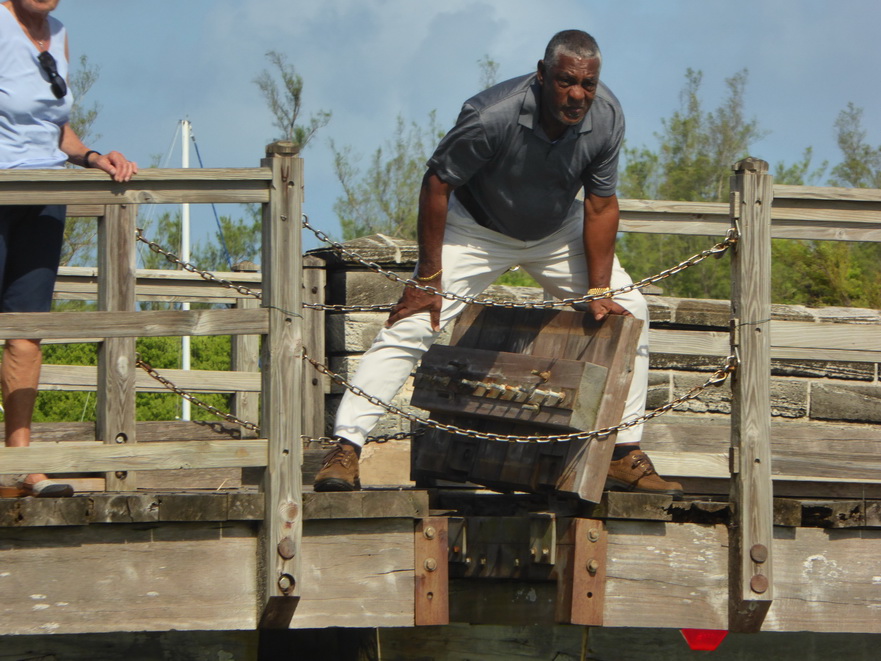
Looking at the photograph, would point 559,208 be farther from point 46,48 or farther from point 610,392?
point 46,48

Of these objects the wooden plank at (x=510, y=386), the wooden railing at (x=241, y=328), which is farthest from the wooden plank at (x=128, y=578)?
the wooden plank at (x=510, y=386)

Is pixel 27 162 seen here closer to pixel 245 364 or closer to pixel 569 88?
pixel 569 88

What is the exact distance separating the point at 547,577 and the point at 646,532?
37 cm

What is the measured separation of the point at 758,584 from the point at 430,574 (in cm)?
109

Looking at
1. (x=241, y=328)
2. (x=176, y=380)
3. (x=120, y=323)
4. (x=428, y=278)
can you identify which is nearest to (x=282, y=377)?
(x=241, y=328)

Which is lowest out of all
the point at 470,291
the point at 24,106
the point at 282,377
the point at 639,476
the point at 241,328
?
the point at 639,476

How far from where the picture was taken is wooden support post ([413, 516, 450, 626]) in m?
4.36

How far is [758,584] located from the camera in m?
4.45

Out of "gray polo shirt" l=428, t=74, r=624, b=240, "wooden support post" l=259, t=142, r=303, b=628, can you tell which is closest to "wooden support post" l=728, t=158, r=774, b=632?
"gray polo shirt" l=428, t=74, r=624, b=240

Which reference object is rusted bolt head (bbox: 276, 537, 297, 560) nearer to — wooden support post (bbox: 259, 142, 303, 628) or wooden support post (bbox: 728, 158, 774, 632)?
wooden support post (bbox: 259, 142, 303, 628)

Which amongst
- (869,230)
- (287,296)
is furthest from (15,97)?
(869,230)

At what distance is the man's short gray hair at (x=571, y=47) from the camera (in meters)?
4.52

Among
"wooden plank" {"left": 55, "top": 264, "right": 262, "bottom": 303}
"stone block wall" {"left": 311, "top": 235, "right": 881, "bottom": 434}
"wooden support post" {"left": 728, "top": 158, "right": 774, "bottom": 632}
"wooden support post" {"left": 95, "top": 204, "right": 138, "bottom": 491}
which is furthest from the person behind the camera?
"stone block wall" {"left": 311, "top": 235, "right": 881, "bottom": 434}

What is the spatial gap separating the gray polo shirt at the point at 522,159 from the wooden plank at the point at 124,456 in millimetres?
1241
